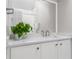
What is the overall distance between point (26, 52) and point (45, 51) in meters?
0.37

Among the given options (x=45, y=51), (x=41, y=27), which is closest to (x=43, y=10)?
(x=41, y=27)

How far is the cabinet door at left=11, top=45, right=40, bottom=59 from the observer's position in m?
1.38

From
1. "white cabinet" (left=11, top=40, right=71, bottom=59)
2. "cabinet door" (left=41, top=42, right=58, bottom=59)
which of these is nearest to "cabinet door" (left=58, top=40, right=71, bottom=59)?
"white cabinet" (left=11, top=40, right=71, bottom=59)

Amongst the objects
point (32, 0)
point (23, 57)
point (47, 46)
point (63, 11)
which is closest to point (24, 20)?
point (32, 0)

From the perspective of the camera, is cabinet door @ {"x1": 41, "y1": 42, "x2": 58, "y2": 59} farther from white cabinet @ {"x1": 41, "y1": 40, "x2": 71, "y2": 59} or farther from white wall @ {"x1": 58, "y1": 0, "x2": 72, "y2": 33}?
white wall @ {"x1": 58, "y1": 0, "x2": 72, "y2": 33}

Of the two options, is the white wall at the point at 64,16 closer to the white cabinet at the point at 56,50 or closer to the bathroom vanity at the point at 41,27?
the bathroom vanity at the point at 41,27

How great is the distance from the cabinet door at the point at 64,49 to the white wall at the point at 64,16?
56 centimetres

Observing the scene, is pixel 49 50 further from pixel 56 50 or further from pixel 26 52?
pixel 26 52

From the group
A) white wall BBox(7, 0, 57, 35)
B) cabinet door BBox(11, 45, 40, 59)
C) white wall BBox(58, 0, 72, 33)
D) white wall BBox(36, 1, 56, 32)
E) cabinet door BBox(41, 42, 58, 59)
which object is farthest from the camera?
white wall BBox(58, 0, 72, 33)

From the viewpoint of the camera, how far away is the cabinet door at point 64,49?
6.71 ft

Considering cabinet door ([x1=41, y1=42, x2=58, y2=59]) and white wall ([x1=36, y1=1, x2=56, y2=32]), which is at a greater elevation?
white wall ([x1=36, y1=1, x2=56, y2=32])

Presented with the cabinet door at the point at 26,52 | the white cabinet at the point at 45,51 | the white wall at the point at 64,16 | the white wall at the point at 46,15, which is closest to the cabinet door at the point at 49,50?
the white cabinet at the point at 45,51
